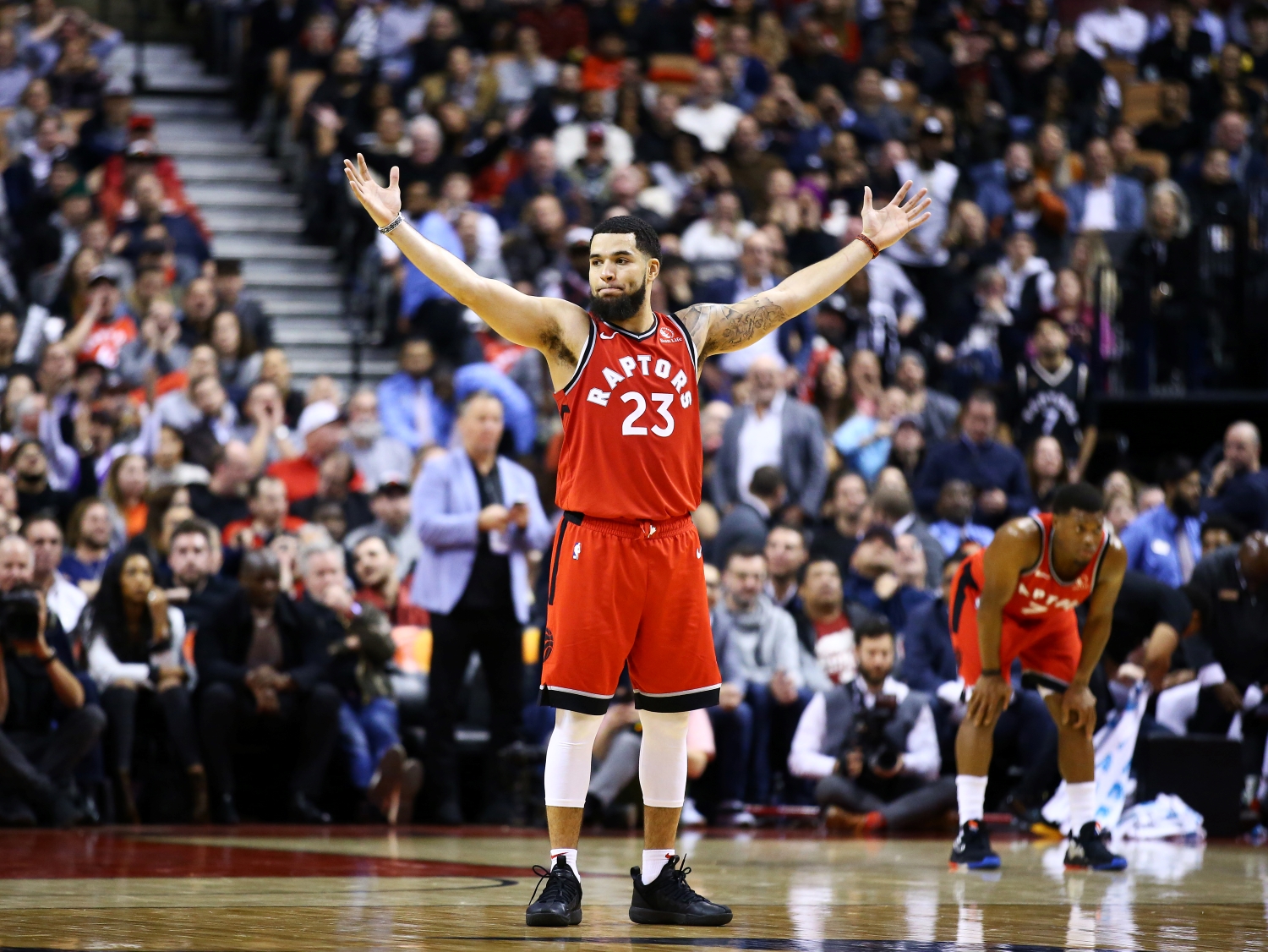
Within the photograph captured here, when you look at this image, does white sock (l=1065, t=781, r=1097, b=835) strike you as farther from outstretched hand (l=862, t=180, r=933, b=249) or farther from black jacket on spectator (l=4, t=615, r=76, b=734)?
black jacket on spectator (l=4, t=615, r=76, b=734)

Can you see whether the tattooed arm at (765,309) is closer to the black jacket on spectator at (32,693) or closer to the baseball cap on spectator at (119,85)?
the black jacket on spectator at (32,693)

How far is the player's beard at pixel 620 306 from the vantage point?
17.7 feet

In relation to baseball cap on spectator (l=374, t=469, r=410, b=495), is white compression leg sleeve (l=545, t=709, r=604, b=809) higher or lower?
lower

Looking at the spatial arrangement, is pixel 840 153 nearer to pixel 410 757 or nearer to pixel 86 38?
pixel 86 38

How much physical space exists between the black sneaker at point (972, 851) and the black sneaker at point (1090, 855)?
14.6 inches

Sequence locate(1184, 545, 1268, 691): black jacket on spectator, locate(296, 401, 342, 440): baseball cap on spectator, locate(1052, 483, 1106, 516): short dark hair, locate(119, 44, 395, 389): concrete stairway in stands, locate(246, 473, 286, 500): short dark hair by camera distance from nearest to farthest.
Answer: locate(1052, 483, 1106, 516): short dark hair → locate(1184, 545, 1268, 691): black jacket on spectator → locate(246, 473, 286, 500): short dark hair → locate(296, 401, 342, 440): baseball cap on spectator → locate(119, 44, 395, 389): concrete stairway in stands

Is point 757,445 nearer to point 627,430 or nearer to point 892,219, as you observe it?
point 892,219

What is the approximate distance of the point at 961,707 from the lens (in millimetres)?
10273

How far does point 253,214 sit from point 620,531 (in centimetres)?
1134

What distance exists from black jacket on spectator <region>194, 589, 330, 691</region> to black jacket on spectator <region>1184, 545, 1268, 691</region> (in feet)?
16.6

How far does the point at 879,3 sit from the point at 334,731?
38.3 ft

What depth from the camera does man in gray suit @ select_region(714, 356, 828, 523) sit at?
12125 millimetres

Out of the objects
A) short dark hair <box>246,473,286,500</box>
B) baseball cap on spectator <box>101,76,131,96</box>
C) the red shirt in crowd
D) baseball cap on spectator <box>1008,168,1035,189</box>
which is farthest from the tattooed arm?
baseball cap on spectator <box>101,76,131,96</box>

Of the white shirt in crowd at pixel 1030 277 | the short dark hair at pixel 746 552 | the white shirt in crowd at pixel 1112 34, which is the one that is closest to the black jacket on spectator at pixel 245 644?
the short dark hair at pixel 746 552
